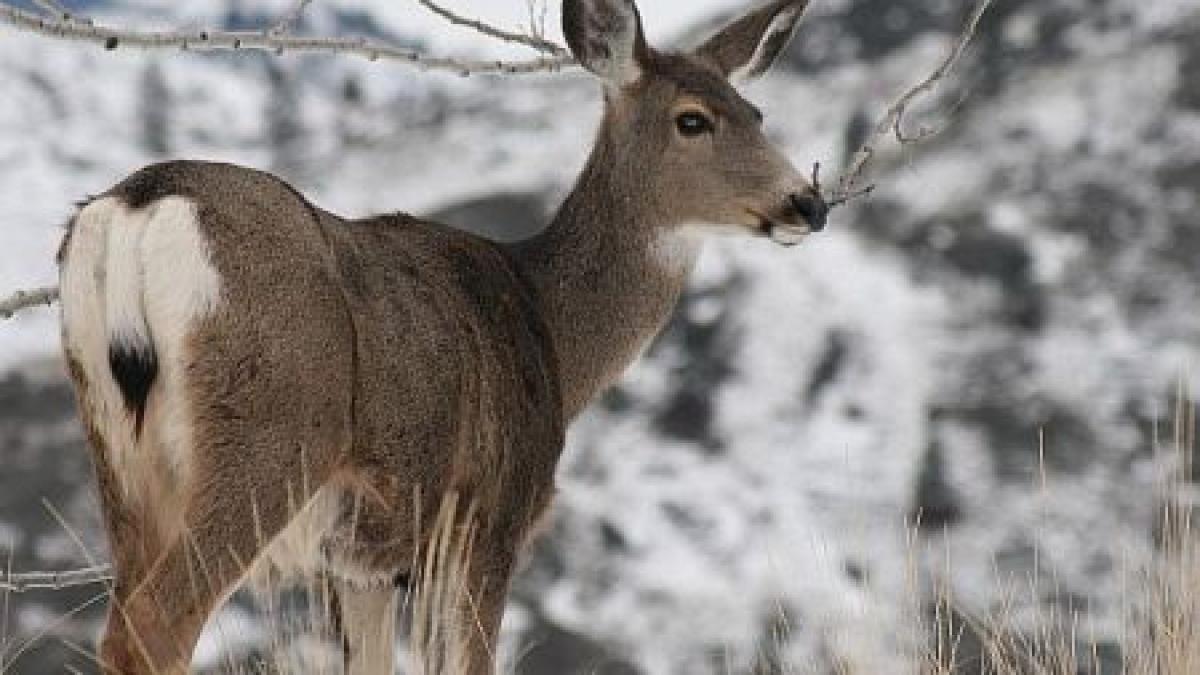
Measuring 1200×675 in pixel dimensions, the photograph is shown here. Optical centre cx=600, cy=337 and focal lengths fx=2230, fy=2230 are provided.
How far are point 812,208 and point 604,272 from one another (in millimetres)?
715

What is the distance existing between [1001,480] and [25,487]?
25.3m

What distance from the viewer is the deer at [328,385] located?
441 centimetres

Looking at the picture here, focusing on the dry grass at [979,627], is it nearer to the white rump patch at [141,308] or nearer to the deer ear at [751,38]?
the white rump patch at [141,308]

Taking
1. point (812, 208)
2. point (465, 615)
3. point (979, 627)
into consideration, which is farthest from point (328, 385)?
point (812, 208)

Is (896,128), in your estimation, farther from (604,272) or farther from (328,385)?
(328,385)

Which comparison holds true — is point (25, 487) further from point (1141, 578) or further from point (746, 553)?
point (1141, 578)

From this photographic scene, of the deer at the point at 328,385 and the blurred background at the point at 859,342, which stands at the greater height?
the deer at the point at 328,385

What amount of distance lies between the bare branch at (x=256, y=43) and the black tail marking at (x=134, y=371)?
1425mm

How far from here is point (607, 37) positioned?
6547 mm

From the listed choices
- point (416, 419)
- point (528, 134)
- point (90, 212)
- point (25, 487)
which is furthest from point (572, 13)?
point (528, 134)

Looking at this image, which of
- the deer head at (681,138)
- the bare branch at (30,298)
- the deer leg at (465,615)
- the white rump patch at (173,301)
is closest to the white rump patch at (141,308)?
the white rump patch at (173,301)

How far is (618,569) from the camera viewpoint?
176 ft

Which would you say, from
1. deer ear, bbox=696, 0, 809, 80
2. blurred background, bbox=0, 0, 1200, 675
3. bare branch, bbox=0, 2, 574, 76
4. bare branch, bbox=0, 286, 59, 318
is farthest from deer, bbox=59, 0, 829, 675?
blurred background, bbox=0, 0, 1200, 675

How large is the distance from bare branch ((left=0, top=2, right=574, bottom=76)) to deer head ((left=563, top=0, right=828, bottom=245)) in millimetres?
175
